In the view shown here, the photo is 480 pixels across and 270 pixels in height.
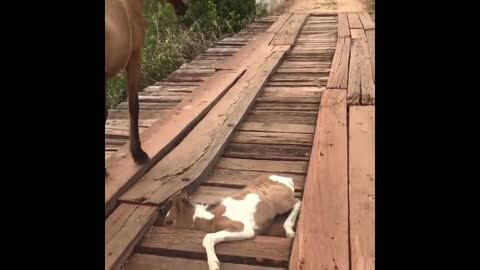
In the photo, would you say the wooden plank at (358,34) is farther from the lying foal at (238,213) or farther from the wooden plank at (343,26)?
the lying foal at (238,213)

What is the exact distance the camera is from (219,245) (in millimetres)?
2117

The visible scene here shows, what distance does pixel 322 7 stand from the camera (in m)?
11.3

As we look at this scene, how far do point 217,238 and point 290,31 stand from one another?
19.0ft

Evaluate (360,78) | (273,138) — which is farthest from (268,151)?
(360,78)

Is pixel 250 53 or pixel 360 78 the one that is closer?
pixel 360 78

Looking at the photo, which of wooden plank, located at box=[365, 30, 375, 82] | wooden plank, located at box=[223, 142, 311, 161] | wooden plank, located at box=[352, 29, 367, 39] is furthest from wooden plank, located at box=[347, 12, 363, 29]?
wooden plank, located at box=[223, 142, 311, 161]

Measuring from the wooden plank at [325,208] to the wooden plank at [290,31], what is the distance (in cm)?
336

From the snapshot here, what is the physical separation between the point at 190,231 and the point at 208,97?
2.21 m

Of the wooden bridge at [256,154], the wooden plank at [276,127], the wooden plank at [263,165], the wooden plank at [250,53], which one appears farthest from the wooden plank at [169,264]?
the wooden plank at [250,53]

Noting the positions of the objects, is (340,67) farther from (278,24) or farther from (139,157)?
(278,24)

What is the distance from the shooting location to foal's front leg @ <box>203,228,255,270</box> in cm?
200

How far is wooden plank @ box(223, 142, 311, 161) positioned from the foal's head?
94cm
